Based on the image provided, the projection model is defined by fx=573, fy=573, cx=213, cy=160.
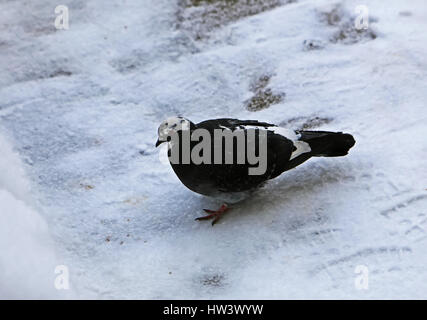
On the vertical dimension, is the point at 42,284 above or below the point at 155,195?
below

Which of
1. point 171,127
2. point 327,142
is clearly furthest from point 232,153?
point 327,142

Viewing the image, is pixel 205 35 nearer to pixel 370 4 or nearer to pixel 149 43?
pixel 149 43

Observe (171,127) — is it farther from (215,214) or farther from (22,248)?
(22,248)

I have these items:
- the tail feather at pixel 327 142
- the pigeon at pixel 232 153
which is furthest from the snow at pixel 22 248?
the tail feather at pixel 327 142

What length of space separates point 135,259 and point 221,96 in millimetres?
1496

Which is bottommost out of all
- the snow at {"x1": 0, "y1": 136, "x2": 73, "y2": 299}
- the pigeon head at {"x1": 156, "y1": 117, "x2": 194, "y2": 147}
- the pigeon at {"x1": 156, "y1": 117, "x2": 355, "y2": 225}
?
the snow at {"x1": 0, "y1": 136, "x2": 73, "y2": 299}

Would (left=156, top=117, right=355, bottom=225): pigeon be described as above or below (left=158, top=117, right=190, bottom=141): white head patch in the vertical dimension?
below

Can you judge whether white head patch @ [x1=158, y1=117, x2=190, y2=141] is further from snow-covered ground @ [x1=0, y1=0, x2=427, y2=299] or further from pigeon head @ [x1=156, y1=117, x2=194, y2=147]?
snow-covered ground @ [x1=0, y1=0, x2=427, y2=299]

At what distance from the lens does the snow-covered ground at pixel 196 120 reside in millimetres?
2857

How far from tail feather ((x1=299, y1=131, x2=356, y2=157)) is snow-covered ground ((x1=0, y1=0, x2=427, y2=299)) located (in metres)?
0.17

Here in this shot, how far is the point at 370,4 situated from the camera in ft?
14.8

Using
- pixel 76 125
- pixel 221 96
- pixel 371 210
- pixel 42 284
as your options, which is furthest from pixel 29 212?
pixel 371 210

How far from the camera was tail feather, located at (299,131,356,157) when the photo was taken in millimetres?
3174

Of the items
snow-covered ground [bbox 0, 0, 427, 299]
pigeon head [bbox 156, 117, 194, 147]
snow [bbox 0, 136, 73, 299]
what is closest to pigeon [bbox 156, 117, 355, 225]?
pigeon head [bbox 156, 117, 194, 147]
